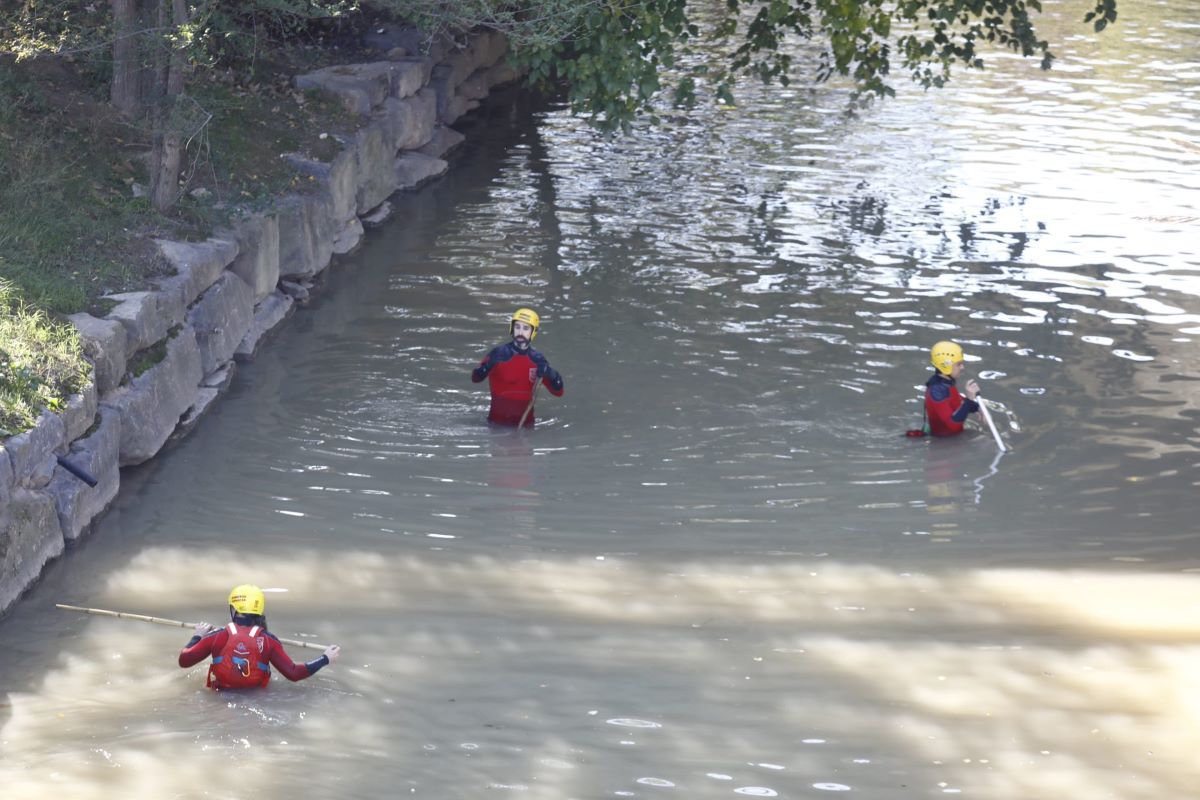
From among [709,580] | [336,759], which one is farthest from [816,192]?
[336,759]

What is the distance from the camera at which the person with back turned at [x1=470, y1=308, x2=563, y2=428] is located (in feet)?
38.1

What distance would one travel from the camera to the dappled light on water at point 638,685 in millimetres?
6746

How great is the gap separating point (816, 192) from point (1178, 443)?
28.1 feet

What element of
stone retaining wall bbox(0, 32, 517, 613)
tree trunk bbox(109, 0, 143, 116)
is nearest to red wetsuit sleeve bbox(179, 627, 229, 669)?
stone retaining wall bbox(0, 32, 517, 613)

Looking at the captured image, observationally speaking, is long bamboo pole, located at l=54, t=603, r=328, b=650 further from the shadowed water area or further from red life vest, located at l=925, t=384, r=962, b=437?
red life vest, located at l=925, t=384, r=962, b=437

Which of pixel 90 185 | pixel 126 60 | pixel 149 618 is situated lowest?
pixel 149 618

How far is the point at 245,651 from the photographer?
24.0ft

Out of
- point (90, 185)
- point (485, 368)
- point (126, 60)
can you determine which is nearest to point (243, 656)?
point (485, 368)

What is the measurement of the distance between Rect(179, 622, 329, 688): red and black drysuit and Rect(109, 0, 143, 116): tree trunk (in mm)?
6792

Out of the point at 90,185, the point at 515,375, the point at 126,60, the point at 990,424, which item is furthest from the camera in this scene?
the point at 126,60

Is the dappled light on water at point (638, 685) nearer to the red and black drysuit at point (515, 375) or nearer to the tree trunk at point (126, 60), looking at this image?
the red and black drysuit at point (515, 375)

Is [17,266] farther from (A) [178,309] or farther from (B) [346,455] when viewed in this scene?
(B) [346,455]

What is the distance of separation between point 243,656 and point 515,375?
15.4 ft

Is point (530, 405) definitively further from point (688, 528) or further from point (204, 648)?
point (204, 648)
